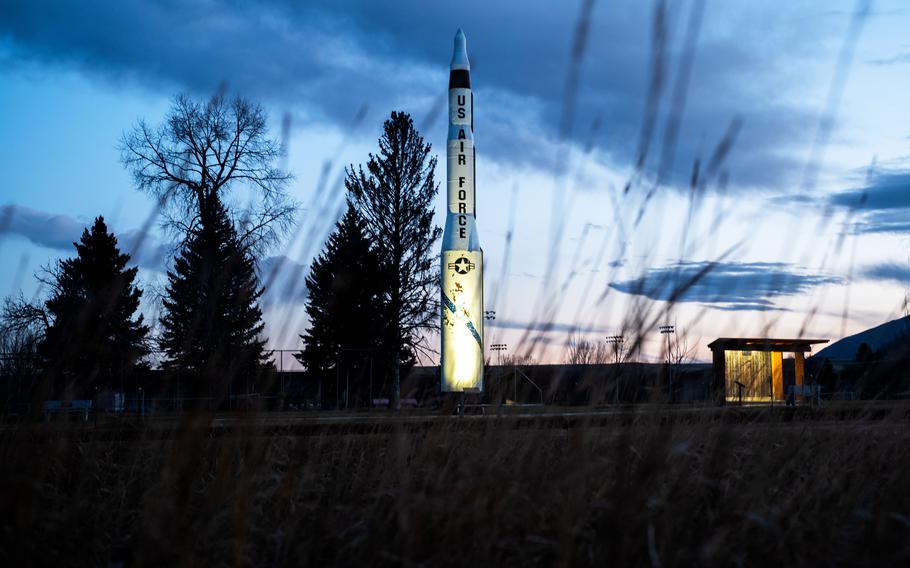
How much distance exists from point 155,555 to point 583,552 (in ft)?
4.44

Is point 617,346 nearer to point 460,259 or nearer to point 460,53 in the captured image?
point 460,259

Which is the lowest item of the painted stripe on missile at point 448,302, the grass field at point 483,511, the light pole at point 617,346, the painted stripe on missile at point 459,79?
the grass field at point 483,511

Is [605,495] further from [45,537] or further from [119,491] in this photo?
[119,491]

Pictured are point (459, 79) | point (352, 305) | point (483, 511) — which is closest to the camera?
point (483, 511)

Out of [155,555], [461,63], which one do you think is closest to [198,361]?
[461,63]

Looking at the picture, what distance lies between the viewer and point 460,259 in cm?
2433

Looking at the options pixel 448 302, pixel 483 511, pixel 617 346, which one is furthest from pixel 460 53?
pixel 483 511

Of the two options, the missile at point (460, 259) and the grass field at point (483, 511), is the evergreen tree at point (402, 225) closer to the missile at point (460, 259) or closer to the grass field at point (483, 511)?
the missile at point (460, 259)

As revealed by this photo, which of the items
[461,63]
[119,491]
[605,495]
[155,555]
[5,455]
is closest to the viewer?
[155,555]

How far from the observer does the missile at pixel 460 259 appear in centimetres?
2416

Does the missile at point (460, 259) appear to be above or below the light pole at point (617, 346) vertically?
above

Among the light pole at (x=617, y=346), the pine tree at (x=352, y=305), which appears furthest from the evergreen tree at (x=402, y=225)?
the light pole at (x=617, y=346)

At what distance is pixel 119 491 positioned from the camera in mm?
4180

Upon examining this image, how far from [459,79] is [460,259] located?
584cm
